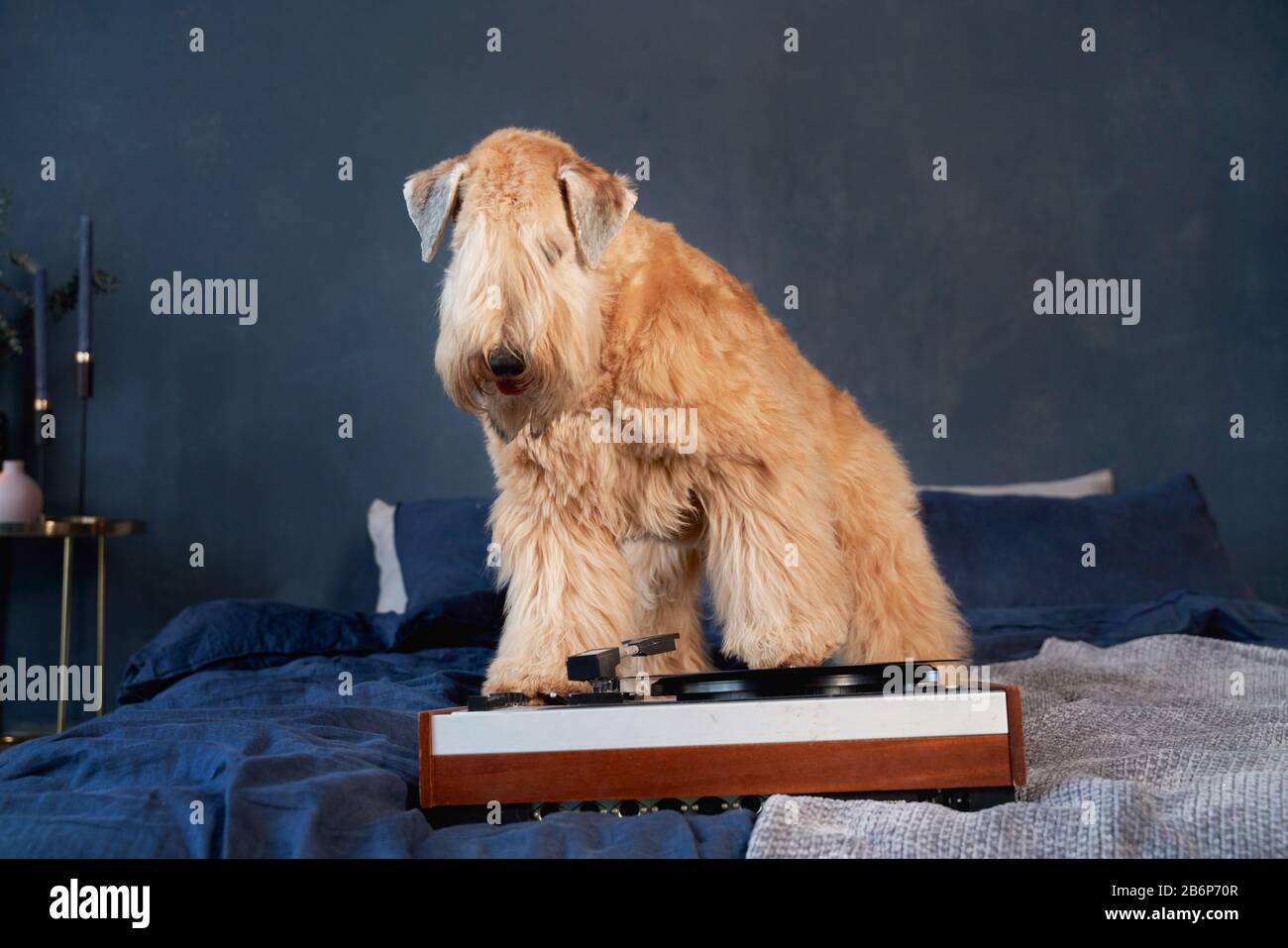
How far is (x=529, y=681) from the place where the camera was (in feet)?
5.65

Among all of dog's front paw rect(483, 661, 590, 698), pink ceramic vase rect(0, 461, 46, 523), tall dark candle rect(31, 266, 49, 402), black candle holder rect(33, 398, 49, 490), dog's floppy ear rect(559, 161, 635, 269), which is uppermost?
tall dark candle rect(31, 266, 49, 402)

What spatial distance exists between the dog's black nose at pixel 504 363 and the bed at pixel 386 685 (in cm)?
55

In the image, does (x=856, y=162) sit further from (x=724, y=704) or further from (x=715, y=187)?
(x=724, y=704)

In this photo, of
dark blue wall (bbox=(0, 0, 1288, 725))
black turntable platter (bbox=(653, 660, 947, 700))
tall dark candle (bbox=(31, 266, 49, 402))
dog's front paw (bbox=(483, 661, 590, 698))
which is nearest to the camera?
black turntable platter (bbox=(653, 660, 947, 700))

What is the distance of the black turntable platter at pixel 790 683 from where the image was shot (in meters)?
1.32

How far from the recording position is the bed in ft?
3.94

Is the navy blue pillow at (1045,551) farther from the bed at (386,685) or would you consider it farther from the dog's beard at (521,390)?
the dog's beard at (521,390)

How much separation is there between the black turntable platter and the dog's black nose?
50 cm

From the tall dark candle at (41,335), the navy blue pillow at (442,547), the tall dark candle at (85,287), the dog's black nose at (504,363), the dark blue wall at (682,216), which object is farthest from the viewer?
the dark blue wall at (682,216)

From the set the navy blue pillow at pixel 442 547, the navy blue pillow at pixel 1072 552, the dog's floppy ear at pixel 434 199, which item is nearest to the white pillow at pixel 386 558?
the navy blue pillow at pixel 442 547

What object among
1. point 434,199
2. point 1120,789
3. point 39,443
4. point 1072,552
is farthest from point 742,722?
point 39,443

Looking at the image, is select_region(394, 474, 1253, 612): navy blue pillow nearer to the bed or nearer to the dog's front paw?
the bed

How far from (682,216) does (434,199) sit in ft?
8.39

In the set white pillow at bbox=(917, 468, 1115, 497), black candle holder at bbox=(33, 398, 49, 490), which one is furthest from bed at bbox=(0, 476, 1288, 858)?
black candle holder at bbox=(33, 398, 49, 490)
